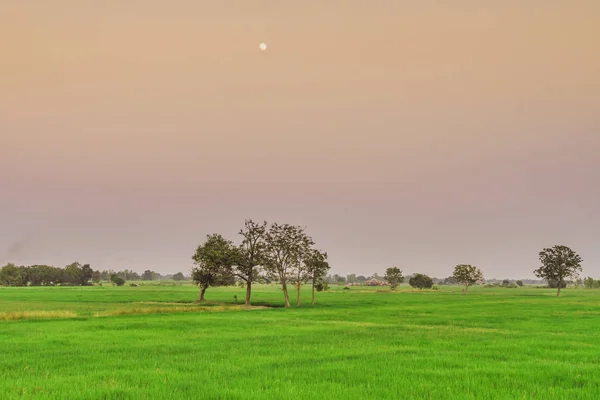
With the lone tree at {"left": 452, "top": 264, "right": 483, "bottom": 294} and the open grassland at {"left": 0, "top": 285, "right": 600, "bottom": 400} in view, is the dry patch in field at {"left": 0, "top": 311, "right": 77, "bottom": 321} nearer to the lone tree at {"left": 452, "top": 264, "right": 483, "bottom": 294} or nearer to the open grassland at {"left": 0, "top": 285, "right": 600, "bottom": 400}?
the open grassland at {"left": 0, "top": 285, "right": 600, "bottom": 400}

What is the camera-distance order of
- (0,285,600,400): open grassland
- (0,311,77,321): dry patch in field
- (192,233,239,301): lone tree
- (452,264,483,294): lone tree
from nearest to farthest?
(0,285,600,400): open grassland < (0,311,77,321): dry patch in field < (192,233,239,301): lone tree < (452,264,483,294): lone tree

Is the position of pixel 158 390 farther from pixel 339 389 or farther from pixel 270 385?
pixel 339 389

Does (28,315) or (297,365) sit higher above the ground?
(297,365)

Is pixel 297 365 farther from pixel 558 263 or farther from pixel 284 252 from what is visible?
pixel 558 263

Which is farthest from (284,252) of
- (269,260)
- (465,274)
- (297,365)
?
(465,274)

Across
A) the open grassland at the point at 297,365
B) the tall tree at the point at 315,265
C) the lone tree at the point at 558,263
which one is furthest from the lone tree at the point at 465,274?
the open grassland at the point at 297,365

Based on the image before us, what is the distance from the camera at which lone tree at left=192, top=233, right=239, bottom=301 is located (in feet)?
267

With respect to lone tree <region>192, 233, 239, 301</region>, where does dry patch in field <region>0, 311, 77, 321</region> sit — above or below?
below

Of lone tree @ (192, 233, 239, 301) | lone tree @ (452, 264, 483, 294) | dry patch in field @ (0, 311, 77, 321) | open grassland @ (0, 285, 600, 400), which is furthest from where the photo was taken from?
lone tree @ (452, 264, 483, 294)

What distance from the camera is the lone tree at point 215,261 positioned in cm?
8144

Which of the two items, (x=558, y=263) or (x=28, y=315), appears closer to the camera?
(x=28, y=315)

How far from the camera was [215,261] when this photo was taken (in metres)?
81.1

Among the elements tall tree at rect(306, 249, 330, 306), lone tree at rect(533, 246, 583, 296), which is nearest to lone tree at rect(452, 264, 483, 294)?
lone tree at rect(533, 246, 583, 296)

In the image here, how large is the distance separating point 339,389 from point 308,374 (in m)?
2.93
